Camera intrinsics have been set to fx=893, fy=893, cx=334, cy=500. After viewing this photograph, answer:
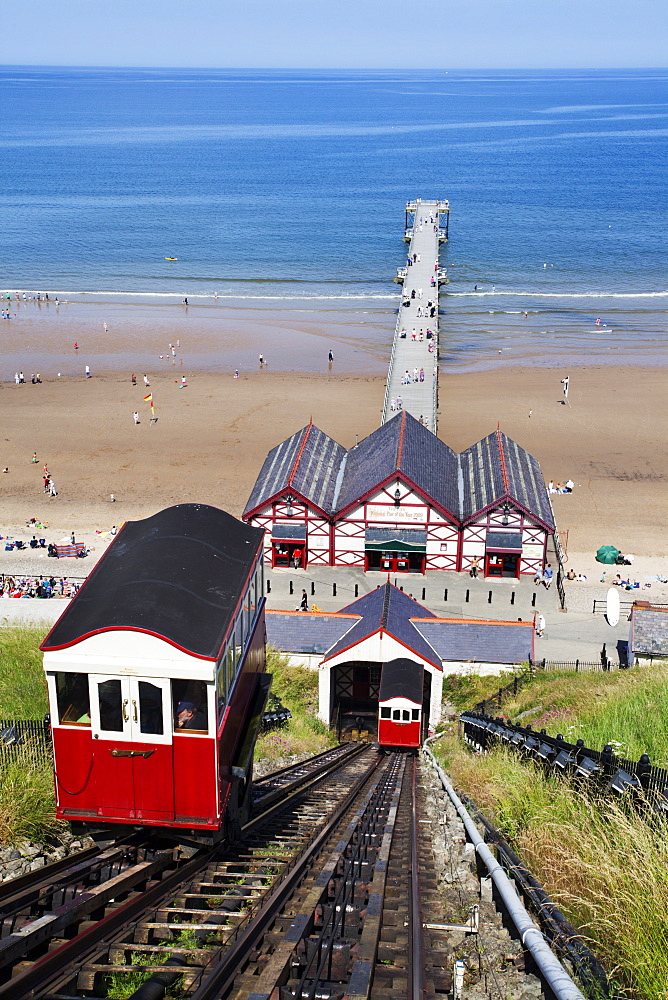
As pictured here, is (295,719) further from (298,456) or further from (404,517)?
(298,456)

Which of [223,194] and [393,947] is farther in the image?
[223,194]

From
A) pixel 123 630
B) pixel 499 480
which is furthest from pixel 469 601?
pixel 123 630

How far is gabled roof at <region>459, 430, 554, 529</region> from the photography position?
3066 centimetres

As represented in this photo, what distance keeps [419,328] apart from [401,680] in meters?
41.4

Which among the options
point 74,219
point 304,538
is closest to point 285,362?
point 304,538

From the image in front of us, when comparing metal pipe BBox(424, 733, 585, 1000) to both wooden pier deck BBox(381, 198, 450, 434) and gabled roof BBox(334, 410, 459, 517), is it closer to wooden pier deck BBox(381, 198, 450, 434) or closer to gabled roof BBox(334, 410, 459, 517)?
gabled roof BBox(334, 410, 459, 517)

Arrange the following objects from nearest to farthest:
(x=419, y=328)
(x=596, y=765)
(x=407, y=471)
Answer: (x=596, y=765) → (x=407, y=471) → (x=419, y=328)

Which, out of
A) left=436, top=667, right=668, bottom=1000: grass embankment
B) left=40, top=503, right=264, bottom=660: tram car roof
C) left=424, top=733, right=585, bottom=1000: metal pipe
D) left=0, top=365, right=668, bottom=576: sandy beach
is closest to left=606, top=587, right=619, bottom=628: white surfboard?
left=0, top=365, right=668, bottom=576: sandy beach

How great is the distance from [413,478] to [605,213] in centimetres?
9741

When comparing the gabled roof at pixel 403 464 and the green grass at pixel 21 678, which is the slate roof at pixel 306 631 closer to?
the gabled roof at pixel 403 464

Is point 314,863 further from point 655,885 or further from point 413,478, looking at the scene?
point 413,478

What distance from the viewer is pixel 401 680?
22344 millimetres

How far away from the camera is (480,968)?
21.7 ft

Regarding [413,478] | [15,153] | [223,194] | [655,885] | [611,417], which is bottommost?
[655,885]
